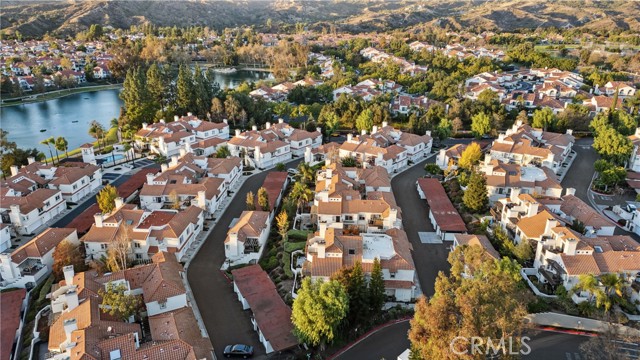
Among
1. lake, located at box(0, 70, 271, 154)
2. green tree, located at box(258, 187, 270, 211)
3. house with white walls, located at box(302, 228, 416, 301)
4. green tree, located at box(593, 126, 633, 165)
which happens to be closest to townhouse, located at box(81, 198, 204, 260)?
green tree, located at box(258, 187, 270, 211)

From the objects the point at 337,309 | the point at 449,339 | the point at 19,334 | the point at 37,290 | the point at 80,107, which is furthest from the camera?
the point at 80,107

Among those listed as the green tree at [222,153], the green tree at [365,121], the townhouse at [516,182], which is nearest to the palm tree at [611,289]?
the townhouse at [516,182]

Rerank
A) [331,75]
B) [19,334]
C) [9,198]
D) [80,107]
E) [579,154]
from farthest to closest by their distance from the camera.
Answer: [331,75] < [80,107] < [579,154] < [9,198] < [19,334]

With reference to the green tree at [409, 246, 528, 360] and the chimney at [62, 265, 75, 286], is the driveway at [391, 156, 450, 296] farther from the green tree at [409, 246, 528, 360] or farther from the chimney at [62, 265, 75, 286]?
the chimney at [62, 265, 75, 286]

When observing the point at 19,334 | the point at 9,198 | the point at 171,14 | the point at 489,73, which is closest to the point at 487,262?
the point at 19,334

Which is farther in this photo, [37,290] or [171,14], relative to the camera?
[171,14]

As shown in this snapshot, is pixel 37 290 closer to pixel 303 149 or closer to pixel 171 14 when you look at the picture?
pixel 303 149

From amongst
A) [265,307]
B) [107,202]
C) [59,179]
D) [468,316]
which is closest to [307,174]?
[107,202]

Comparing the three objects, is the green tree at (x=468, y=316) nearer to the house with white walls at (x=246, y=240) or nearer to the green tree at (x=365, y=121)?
the house with white walls at (x=246, y=240)
